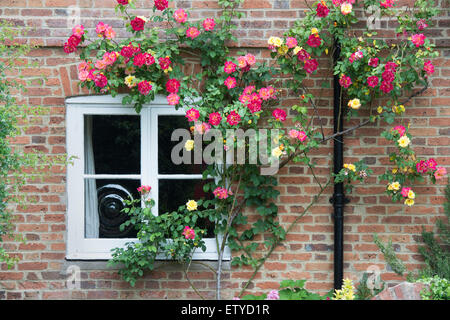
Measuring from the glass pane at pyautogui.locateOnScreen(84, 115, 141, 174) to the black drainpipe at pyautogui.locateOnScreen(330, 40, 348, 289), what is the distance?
156cm

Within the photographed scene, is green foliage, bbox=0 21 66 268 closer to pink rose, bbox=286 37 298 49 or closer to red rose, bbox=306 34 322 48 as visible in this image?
pink rose, bbox=286 37 298 49

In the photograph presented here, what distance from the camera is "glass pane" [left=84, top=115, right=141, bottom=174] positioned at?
162 inches

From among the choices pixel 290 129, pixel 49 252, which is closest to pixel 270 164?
pixel 290 129

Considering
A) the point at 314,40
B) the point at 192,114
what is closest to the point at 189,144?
the point at 192,114

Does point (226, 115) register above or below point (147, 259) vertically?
above

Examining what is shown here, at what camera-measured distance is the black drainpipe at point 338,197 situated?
3967mm

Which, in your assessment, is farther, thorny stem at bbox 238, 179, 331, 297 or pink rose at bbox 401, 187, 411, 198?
thorny stem at bbox 238, 179, 331, 297

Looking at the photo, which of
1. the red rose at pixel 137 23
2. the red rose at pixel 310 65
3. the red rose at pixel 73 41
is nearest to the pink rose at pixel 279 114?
the red rose at pixel 310 65

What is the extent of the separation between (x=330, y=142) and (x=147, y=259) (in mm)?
1692

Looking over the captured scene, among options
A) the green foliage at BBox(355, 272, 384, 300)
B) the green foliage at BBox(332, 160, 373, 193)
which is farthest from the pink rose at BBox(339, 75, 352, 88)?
the green foliage at BBox(355, 272, 384, 300)

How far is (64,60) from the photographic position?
4.00 metres

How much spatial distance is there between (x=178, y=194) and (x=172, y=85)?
0.90 m

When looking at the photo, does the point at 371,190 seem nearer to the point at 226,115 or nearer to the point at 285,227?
the point at 285,227

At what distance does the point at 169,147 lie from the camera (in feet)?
13.5
